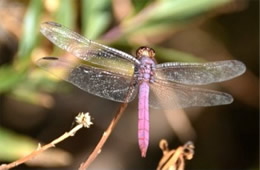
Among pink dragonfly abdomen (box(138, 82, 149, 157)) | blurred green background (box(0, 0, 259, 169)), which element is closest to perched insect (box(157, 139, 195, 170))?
pink dragonfly abdomen (box(138, 82, 149, 157))

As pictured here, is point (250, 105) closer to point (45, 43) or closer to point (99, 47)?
point (45, 43)

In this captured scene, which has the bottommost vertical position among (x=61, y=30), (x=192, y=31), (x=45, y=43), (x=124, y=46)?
(x=61, y=30)

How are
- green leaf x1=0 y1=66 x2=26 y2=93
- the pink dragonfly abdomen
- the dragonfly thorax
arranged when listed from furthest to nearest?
green leaf x1=0 y1=66 x2=26 y2=93, the dragonfly thorax, the pink dragonfly abdomen

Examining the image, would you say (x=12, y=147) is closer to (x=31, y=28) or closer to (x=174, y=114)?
(x=31, y=28)

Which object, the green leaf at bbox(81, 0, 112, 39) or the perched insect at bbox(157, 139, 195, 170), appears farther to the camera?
the green leaf at bbox(81, 0, 112, 39)

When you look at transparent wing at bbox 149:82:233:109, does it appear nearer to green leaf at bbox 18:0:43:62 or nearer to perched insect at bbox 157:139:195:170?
perched insect at bbox 157:139:195:170

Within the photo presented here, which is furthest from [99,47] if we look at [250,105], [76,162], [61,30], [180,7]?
[250,105]

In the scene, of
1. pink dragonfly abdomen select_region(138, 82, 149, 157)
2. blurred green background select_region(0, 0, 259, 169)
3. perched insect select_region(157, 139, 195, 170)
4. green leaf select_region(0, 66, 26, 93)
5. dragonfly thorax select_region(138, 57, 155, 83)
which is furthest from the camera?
blurred green background select_region(0, 0, 259, 169)
